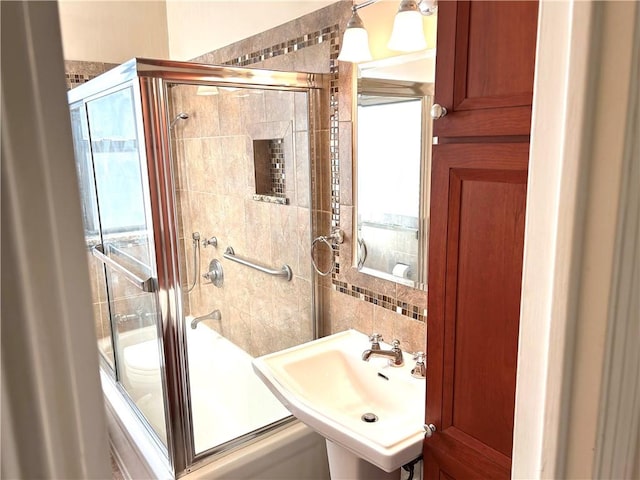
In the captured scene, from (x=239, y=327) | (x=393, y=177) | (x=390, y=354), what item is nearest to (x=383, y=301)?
(x=390, y=354)

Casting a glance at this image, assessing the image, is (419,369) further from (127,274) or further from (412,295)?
(127,274)

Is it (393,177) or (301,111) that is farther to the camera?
(301,111)

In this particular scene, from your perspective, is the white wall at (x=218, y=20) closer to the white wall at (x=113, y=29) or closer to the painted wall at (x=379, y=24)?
the white wall at (x=113, y=29)

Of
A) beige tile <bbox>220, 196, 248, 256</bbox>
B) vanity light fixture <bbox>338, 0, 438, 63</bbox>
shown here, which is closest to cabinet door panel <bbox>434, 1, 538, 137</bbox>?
vanity light fixture <bbox>338, 0, 438, 63</bbox>

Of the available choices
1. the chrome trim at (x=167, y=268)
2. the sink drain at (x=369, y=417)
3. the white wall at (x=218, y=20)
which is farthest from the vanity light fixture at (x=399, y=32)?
the sink drain at (x=369, y=417)

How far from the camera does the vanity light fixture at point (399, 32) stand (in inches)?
58.9

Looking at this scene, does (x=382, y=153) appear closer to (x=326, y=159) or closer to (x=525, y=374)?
(x=326, y=159)

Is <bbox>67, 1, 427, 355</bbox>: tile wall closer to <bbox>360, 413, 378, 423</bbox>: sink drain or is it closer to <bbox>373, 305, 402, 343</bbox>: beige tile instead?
<bbox>373, 305, 402, 343</bbox>: beige tile

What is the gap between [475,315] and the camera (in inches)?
41.9

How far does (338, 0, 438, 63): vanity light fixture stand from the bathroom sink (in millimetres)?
1052

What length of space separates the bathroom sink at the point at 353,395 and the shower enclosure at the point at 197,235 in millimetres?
406

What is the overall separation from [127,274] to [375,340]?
3.55ft

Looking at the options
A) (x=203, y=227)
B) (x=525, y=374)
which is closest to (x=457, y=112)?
(x=525, y=374)

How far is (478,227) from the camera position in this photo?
3.34 feet
